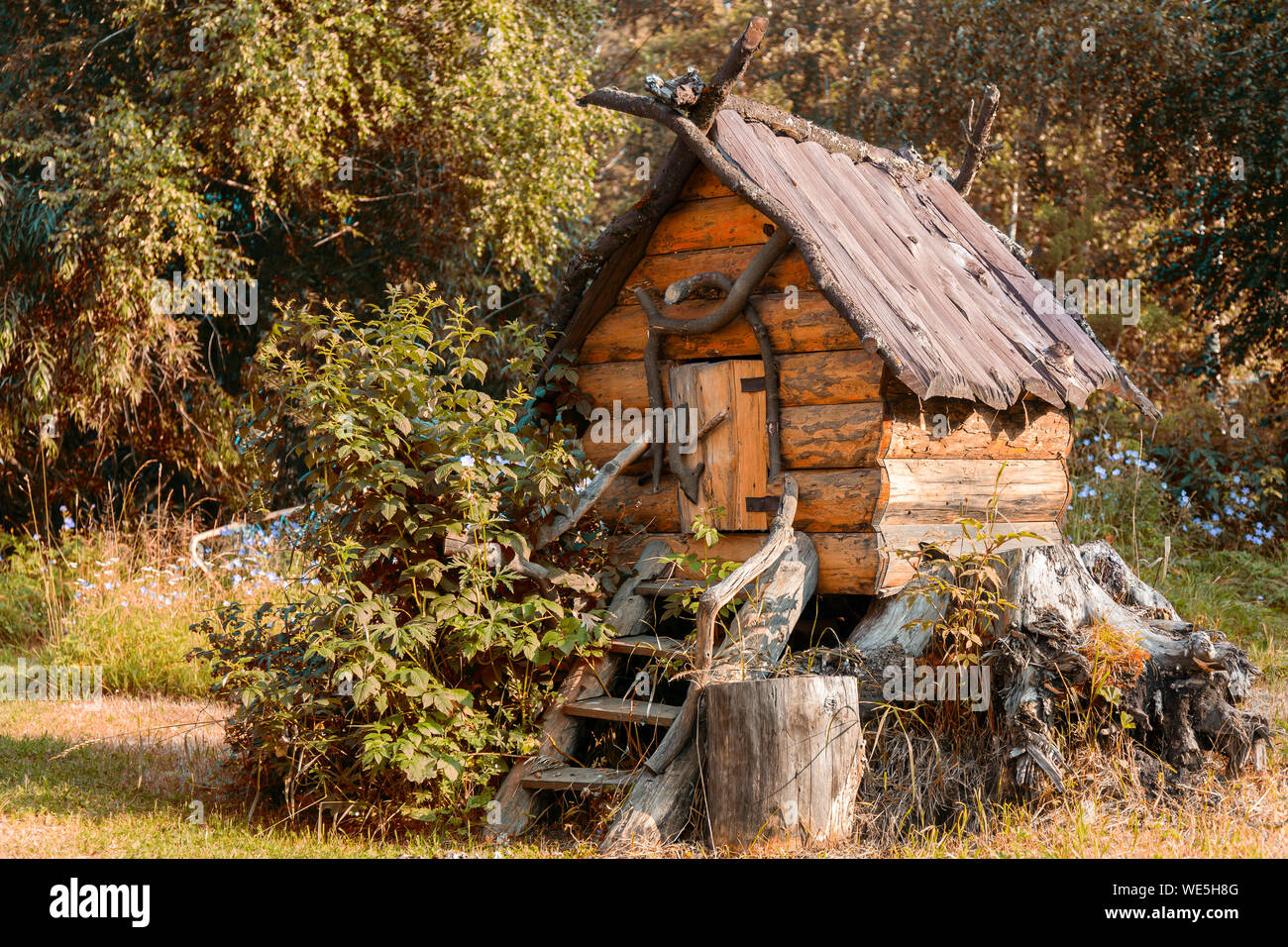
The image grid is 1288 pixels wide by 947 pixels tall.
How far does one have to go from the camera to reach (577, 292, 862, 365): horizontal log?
6930 mm

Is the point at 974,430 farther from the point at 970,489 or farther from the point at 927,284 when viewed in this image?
the point at 927,284

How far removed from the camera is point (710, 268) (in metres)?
7.52

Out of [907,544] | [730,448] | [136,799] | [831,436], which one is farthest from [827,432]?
[136,799]

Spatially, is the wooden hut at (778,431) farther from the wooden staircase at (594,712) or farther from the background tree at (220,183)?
the background tree at (220,183)

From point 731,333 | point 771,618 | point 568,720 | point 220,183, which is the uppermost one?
point 220,183

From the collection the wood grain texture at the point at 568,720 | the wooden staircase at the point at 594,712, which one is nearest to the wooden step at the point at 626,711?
the wooden staircase at the point at 594,712

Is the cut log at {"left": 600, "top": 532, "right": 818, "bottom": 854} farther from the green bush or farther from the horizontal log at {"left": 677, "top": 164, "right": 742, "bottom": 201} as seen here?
the horizontal log at {"left": 677, "top": 164, "right": 742, "bottom": 201}

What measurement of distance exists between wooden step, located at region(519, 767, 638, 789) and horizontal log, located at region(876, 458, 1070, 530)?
80.5 inches

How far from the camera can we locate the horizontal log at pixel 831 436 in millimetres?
6703

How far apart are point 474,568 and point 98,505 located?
10.6 m

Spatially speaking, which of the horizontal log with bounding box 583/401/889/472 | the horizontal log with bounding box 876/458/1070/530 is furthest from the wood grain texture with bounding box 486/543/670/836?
the horizontal log with bounding box 876/458/1070/530

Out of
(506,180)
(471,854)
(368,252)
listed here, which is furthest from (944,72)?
(471,854)

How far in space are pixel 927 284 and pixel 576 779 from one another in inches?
150

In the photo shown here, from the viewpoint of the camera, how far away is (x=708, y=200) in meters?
7.55
